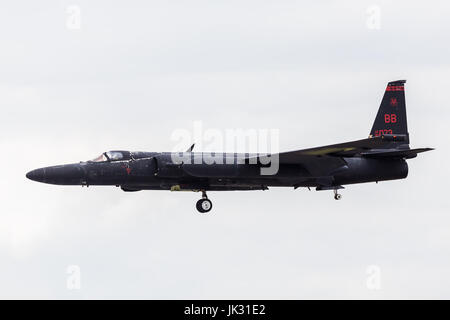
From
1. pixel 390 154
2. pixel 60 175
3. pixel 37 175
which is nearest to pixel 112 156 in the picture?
pixel 60 175

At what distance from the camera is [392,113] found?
4812 centimetres

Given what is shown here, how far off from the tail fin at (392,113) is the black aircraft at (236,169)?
1.85m

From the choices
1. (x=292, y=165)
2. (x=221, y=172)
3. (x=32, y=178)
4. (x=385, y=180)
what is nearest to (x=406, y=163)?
(x=385, y=180)

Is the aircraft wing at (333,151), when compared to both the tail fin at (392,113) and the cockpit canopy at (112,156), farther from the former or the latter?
the cockpit canopy at (112,156)

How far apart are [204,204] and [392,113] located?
31.4 ft

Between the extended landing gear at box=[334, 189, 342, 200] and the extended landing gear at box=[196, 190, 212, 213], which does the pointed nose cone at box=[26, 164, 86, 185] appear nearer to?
the extended landing gear at box=[196, 190, 212, 213]

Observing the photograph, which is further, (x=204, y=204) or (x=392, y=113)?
(x=392, y=113)

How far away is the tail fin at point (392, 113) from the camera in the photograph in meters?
48.0

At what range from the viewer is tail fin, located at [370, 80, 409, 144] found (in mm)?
48000

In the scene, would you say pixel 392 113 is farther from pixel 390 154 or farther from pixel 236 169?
pixel 236 169

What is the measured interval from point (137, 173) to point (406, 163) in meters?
11.3

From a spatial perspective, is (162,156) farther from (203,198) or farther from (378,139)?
(378,139)

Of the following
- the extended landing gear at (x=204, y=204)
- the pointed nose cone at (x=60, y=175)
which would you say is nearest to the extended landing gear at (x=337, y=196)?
the extended landing gear at (x=204, y=204)

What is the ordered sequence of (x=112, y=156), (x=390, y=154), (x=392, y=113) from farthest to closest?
(x=392, y=113)
(x=390, y=154)
(x=112, y=156)
